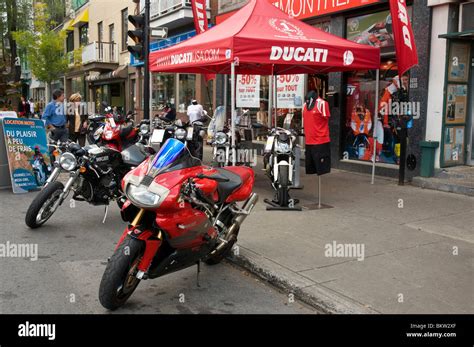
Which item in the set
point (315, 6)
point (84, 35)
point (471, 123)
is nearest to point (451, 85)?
point (471, 123)

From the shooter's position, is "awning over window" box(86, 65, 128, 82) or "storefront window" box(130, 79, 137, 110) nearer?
"storefront window" box(130, 79, 137, 110)

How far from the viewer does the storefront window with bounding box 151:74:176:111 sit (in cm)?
2123

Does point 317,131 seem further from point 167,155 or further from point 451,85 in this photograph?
point 167,155

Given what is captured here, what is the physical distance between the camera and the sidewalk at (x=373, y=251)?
14.0 feet

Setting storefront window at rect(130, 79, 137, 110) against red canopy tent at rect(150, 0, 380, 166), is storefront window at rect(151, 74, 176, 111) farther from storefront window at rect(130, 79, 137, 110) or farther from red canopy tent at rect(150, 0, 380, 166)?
red canopy tent at rect(150, 0, 380, 166)

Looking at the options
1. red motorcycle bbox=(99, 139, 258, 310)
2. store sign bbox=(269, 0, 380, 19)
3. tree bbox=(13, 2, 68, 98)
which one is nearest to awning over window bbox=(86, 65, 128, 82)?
tree bbox=(13, 2, 68, 98)

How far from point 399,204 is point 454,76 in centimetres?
316

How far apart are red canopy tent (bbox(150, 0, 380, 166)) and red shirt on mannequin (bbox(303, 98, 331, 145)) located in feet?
2.92

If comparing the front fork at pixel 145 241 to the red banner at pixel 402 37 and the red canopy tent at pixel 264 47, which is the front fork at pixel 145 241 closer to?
the red canopy tent at pixel 264 47

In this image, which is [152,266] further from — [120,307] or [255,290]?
[255,290]

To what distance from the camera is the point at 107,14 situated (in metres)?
27.2

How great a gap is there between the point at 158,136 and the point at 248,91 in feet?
23.3

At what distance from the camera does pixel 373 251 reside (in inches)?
218

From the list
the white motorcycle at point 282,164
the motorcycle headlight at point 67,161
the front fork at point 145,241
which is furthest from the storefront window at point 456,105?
the front fork at point 145,241
